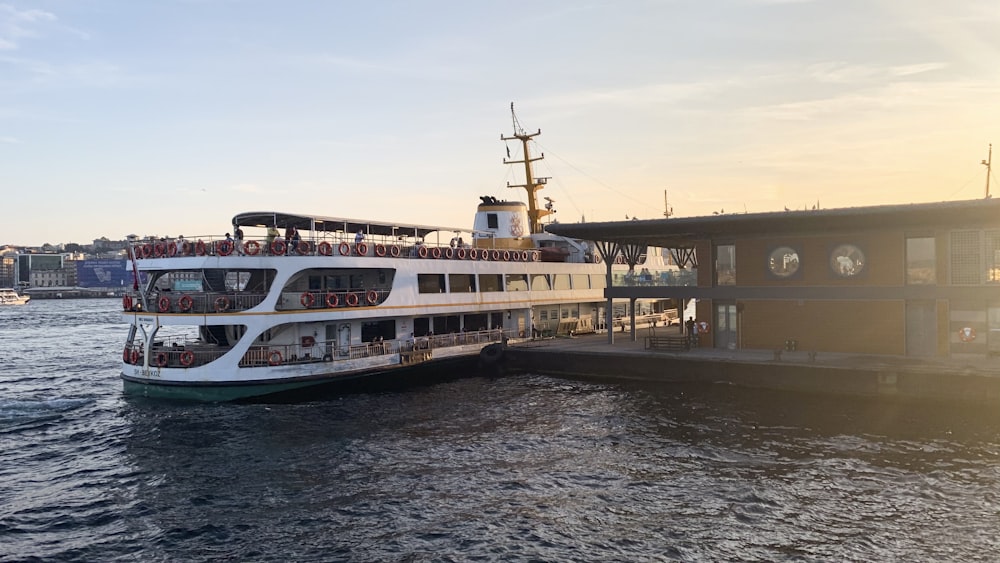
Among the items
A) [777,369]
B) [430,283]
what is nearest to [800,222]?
[777,369]

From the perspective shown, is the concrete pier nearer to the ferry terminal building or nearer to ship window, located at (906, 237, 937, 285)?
the ferry terminal building

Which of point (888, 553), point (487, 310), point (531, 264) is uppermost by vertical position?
point (531, 264)

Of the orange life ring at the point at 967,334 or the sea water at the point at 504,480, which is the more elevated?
the orange life ring at the point at 967,334

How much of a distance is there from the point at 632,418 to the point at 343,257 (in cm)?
1514

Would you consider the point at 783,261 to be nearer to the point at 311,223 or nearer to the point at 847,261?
the point at 847,261

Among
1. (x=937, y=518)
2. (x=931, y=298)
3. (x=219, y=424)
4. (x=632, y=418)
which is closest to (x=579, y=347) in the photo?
(x=632, y=418)

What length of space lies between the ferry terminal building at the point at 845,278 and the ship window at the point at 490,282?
563cm

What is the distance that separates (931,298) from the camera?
3089 centimetres

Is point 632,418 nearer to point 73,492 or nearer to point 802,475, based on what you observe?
point 802,475

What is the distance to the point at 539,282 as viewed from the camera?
46156mm

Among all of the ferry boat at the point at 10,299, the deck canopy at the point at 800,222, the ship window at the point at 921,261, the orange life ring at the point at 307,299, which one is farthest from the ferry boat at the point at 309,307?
the ferry boat at the point at 10,299

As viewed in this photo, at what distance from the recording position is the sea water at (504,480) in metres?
15.2

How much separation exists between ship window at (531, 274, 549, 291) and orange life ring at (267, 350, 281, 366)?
20.0m

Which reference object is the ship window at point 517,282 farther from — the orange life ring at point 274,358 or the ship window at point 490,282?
the orange life ring at point 274,358
